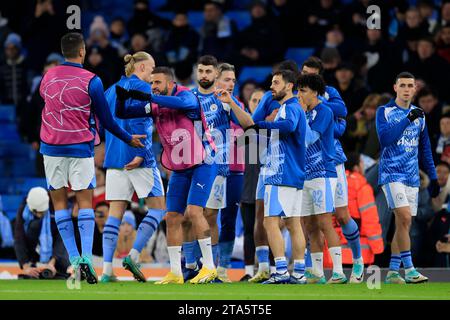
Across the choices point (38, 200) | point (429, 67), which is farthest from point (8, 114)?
point (429, 67)

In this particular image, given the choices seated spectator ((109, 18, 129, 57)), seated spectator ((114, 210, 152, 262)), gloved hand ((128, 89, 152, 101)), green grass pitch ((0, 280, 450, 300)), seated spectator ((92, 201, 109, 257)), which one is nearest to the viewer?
green grass pitch ((0, 280, 450, 300))

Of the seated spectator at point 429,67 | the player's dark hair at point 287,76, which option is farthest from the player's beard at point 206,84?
the seated spectator at point 429,67

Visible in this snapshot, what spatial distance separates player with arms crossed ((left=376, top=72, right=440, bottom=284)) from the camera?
1330 cm

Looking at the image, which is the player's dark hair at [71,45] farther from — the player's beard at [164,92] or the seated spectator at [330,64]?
the seated spectator at [330,64]

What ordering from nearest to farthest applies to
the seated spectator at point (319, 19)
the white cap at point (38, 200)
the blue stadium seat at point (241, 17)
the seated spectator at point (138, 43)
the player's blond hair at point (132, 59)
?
the player's blond hair at point (132, 59) < the white cap at point (38, 200) < the seated spectator at point (138, 43) < the seated spectator at point (319, 19) < the blue stadium seat at point (241, 17)

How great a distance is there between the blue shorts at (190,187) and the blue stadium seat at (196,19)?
10.7m

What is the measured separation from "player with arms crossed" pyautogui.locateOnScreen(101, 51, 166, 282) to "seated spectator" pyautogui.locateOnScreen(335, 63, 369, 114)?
568 centimetres

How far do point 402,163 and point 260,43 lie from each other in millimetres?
7719

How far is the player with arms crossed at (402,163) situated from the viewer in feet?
43.6

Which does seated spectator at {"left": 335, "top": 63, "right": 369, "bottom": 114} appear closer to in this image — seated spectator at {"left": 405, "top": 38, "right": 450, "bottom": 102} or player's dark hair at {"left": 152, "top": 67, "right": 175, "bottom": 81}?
seated spectator at {"left": 405, "top": 38, "right": 450, "bottom": 102}

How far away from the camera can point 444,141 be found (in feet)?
56.6

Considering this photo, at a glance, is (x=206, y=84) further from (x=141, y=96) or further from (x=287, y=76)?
(x=141, y=96)

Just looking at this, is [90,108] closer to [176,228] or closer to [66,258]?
[176,228]

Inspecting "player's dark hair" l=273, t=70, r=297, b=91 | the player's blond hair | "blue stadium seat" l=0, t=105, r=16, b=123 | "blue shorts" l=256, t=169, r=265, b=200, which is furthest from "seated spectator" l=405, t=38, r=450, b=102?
"blue stadium seat" l=0, t=105, r=16, b=123
